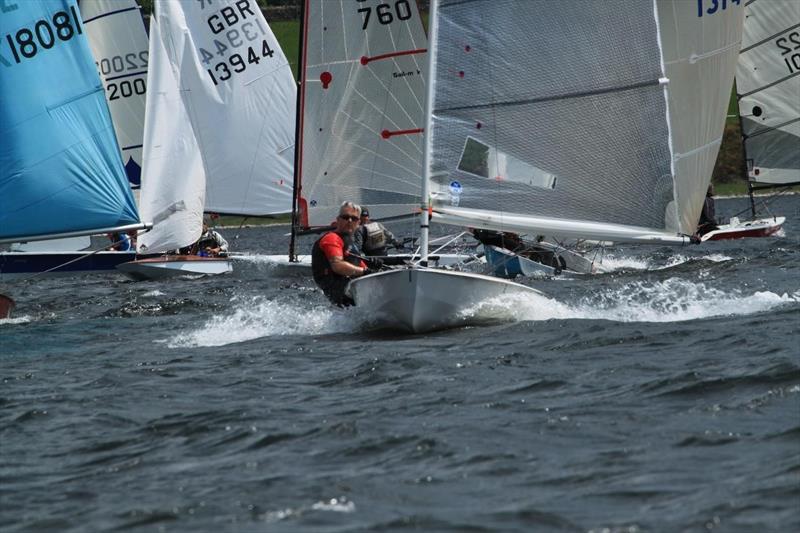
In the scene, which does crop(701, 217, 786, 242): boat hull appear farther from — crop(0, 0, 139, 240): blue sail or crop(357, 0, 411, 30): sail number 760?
crop(0, 0, 139, 240): blue sail

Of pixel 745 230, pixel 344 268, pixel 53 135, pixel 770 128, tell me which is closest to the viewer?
pixel 344 268

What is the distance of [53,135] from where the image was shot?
17547 mm

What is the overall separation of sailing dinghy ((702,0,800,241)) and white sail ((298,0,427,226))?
10991 millimetres

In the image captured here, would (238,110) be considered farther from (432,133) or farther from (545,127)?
(545,127)

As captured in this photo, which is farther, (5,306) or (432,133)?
(5,306)

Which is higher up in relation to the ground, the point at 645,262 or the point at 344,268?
the point at 344,268

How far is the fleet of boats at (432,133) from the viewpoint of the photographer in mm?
14070

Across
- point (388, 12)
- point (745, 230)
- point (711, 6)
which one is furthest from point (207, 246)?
point (711, 6)

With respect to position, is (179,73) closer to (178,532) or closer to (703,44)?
(703,44)

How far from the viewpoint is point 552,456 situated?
26.2ft

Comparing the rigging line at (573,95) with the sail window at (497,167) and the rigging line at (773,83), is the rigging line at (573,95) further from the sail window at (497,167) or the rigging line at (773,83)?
the rigging line at (773,83)

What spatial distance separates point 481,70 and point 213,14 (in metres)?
15.2

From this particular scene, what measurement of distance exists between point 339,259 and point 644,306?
3492 millimetres

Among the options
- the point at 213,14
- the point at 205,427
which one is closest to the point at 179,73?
the point at 213,14
